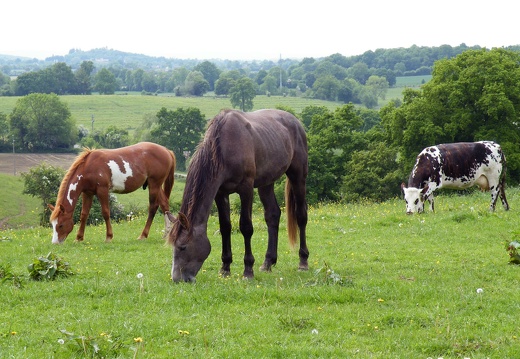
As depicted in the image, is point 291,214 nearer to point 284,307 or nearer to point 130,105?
point 284,307

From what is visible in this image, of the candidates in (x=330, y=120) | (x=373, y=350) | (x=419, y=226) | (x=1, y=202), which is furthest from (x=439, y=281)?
(x=1, y=202)

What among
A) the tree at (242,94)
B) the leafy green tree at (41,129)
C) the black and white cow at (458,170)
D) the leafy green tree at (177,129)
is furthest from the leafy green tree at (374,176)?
the tree at (242,94)

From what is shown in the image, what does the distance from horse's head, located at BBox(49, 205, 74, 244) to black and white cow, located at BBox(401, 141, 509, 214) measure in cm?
1076

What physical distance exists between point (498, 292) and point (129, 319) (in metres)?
5.69

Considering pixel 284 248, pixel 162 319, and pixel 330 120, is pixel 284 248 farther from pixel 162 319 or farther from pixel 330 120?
pixel 330 120

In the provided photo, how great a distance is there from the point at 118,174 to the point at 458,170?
11.0 meters

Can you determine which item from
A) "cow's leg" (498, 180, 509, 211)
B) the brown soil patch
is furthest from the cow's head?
the brown soil patch

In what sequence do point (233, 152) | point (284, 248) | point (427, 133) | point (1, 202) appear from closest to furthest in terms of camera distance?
1. point (233, 152)
2. point (284, 248)
3. point (427, 133)
4. point (1, 202)

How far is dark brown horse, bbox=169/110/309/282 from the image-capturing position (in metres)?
10.5

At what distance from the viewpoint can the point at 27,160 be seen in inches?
4333

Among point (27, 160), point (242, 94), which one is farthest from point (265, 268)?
point (242, 94)

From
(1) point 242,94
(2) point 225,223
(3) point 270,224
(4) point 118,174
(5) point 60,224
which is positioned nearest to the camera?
(2) point 225,223

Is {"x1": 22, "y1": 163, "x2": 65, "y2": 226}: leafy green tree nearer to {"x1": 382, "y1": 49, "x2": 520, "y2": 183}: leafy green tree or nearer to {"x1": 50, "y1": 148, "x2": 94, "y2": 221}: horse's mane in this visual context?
{"x1": 382, "y1": 49, "x2": 520, "y2": 183}: leafy green tree

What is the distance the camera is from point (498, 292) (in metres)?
9.95
